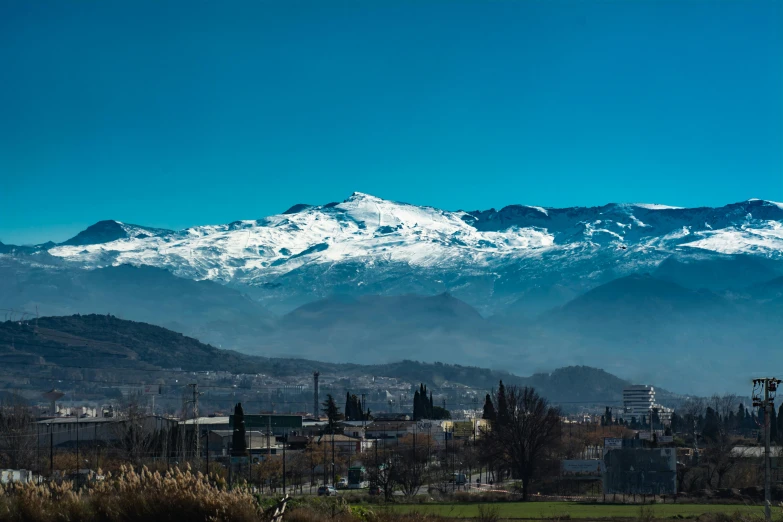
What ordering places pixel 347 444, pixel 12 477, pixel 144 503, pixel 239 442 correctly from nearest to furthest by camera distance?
pixel 144 503 < pixel 12 477 < pixel 239 442 < pixel 347 444

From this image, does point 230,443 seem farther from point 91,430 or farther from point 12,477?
point 12,477

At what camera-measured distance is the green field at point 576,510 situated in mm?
48594

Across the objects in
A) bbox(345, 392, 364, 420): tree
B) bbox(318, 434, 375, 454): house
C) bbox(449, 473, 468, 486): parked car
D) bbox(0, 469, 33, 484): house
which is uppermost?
bbox(0, 469, 33, 484): house

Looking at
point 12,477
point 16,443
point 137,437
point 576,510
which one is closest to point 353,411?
point 137,437

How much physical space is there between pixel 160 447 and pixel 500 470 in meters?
25.7

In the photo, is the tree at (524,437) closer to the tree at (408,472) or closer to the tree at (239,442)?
the tree at (408,472)

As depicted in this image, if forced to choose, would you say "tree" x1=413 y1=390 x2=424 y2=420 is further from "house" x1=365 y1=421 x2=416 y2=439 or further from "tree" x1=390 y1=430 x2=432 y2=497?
"tree" x1=390 y1=430 x2=432 y2=497

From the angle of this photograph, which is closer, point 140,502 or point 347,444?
point 140,502

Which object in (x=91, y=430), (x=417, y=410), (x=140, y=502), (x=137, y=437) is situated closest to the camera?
(x=140, y=502)

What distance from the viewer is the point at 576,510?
55.0 metres

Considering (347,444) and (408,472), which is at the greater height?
(408,472)

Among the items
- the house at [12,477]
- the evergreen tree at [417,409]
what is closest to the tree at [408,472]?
the house at [12,477]

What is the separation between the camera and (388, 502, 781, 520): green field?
4859 centimetres

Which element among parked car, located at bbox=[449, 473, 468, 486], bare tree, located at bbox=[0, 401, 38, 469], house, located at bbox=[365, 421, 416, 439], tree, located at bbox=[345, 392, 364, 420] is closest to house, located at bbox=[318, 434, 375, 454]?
house, located at bbox=[365, 421, 416, 439]
